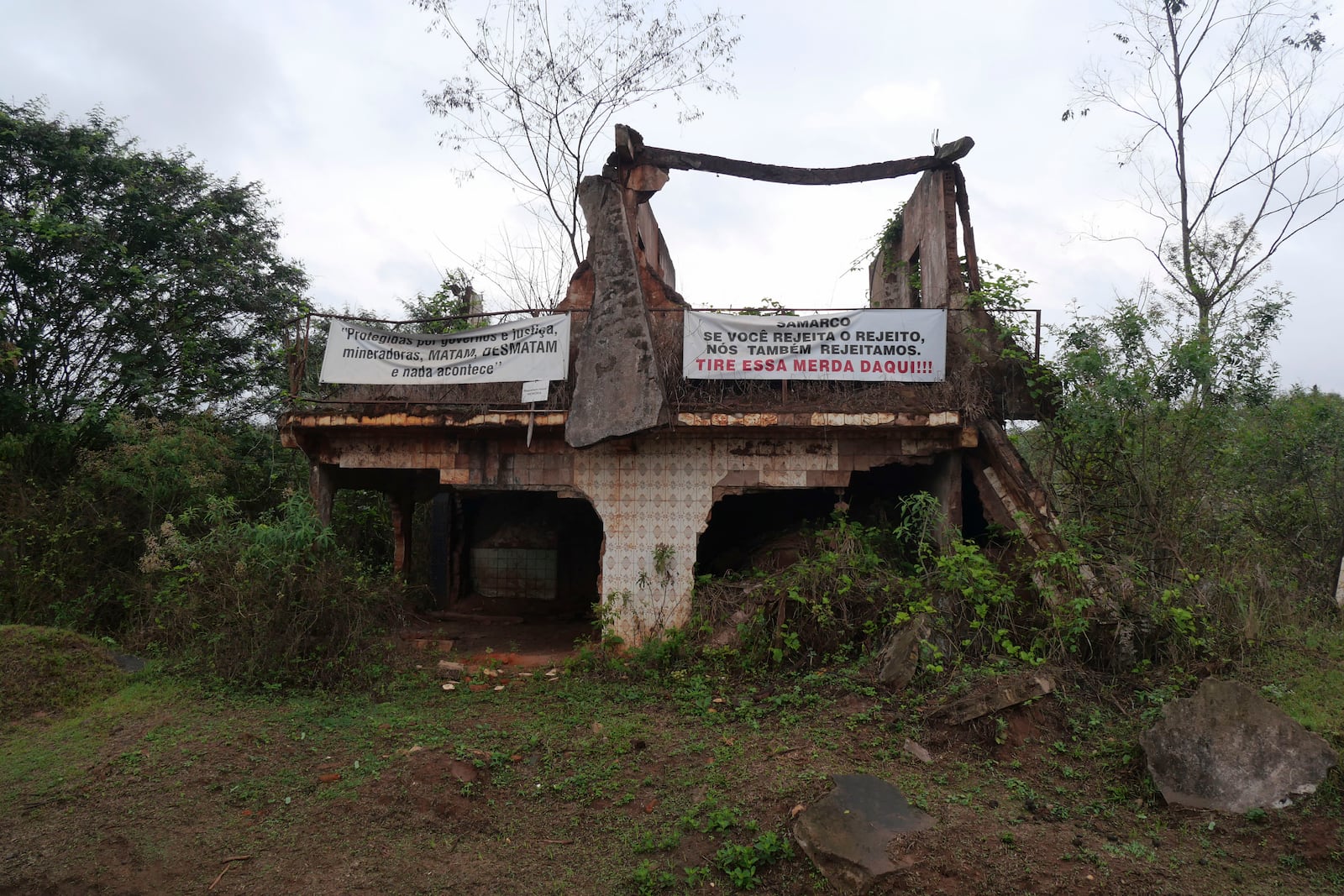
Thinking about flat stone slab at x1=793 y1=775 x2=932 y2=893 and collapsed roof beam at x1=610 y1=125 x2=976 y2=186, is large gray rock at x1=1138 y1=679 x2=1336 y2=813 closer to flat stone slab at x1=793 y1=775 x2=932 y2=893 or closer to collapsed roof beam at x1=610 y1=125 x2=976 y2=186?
flat stone slab at x1=793 y1=775 x2=932 y2=893

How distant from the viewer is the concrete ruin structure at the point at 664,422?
28.3ft

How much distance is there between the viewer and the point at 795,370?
8805 millimetres

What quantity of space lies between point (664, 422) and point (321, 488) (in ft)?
14.7

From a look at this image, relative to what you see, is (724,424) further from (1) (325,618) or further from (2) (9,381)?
(2) (9,381)

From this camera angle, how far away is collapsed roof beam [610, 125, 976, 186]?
9.67 meters

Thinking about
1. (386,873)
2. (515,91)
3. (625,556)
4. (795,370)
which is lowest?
(386,873)

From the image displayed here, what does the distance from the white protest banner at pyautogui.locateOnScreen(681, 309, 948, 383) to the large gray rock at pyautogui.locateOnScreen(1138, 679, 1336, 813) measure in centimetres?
415

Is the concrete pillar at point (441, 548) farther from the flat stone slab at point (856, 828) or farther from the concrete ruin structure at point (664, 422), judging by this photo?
the flat stone slab at point (856, 828)

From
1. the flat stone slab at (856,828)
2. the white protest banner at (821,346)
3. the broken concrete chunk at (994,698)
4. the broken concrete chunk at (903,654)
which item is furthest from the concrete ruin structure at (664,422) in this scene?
the flat stone slab at (856,828)

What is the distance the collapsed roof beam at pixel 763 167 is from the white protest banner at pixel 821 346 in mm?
2037

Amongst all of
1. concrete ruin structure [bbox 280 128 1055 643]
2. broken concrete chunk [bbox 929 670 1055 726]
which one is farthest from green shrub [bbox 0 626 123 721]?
broken concrete chunk [bbox 929 670 1055 726]

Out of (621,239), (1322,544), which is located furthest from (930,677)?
(1322,544)

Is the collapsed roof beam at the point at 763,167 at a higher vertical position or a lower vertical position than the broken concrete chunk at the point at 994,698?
higher

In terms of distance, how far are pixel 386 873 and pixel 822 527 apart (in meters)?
6.03
